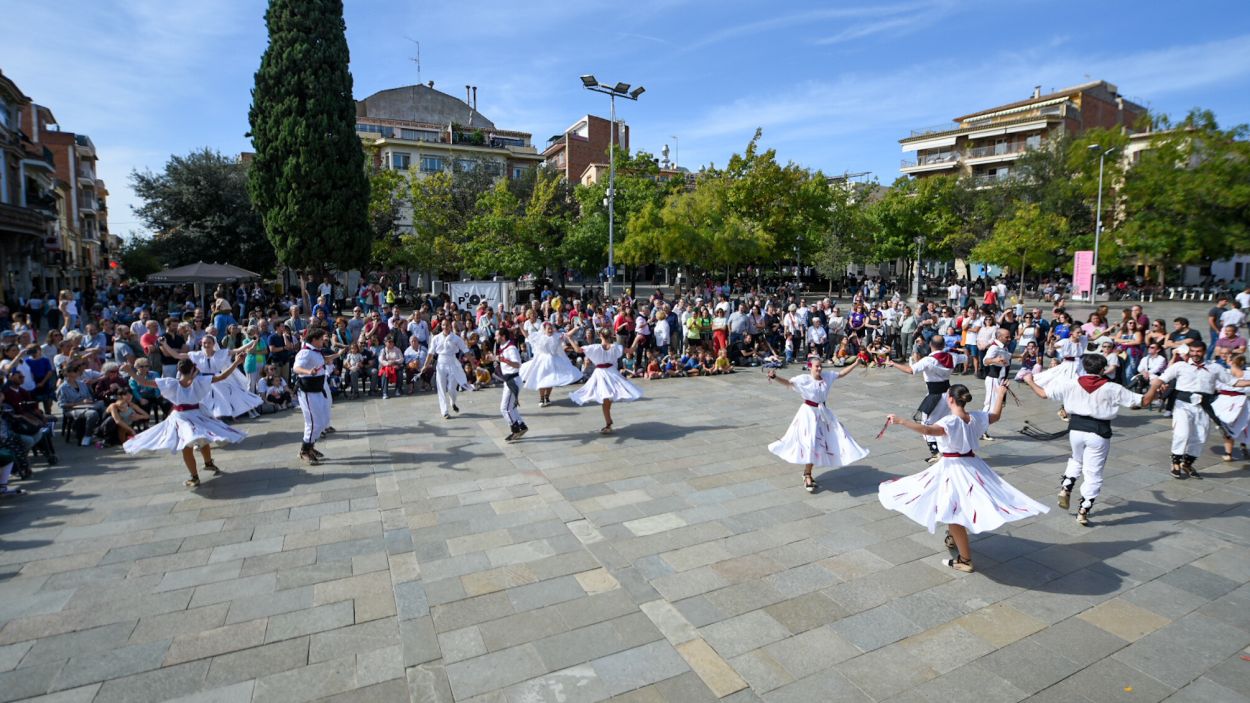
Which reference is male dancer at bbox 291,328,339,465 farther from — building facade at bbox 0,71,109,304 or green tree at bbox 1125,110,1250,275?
green tree at bbox 1125,110,1250,275

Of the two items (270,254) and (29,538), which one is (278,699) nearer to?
(29,538)

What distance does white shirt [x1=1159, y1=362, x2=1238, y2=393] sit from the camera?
8.17 metres

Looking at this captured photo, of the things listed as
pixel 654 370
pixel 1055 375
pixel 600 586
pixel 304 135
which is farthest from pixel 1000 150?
pixel 600 586

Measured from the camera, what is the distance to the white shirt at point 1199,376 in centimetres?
817

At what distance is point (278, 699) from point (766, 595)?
3567 millimetres

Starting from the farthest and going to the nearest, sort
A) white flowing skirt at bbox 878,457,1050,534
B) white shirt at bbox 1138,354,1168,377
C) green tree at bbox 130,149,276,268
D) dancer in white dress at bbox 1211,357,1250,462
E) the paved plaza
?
green tree at bbox 130,149,276,268 → white shirt at bbox 1138,354,1168,377 → dancer in white dress at bbox 1211,357,1250,462 → white flowing skirt at bbox 878,457,1050,534 → the paved plaza

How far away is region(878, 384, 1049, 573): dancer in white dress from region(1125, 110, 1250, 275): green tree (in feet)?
129

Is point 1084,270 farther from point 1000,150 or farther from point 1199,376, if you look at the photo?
point 1199,376

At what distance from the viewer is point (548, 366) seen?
11016 mm

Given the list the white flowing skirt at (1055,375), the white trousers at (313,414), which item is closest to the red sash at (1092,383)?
the white flowing skirt at (1055,375)

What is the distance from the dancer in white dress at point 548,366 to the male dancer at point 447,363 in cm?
133

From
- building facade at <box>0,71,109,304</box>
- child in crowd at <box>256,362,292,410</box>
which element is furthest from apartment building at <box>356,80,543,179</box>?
child in crowd at <box>256,362,292,410</box>

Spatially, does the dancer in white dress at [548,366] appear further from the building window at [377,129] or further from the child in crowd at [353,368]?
the building window at [377,129]

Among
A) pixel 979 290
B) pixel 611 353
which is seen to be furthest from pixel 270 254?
pixel 979 290
